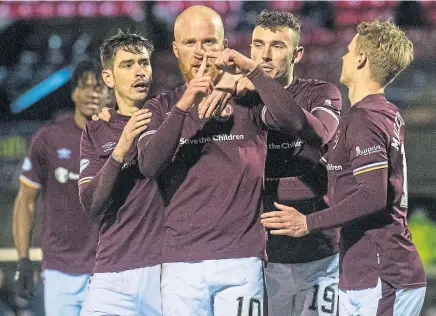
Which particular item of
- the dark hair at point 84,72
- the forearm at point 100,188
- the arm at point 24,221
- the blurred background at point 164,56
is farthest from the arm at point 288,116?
the blurred background at point 164,56

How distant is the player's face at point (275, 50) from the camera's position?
15.4ft

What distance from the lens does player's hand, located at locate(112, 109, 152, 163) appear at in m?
4.23

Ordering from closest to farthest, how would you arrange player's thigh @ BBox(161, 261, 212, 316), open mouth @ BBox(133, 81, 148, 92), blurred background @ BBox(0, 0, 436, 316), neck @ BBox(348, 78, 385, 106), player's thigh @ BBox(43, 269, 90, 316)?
player's thigh @ BBox(161, 261, 212, 316)
neck @ BBox(348, 78, 385, 106)
open mouth @ BBox(133, 81, 148, 92)
player's thigh @ BBox(43, 269, 90, 316)
blurred background @ BBox(0, 0, 436, 316)

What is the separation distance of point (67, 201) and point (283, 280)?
4.85ft

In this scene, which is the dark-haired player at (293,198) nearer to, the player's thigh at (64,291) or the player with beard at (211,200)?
the player with beard at (211,200)

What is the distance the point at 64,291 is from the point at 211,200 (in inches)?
77.6

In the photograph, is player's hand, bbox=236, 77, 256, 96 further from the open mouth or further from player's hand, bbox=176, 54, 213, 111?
the open mouth

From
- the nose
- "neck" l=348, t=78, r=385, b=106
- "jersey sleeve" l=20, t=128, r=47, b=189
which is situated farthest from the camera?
"jersey sleeve" l=20, t=128, r=47, b=189

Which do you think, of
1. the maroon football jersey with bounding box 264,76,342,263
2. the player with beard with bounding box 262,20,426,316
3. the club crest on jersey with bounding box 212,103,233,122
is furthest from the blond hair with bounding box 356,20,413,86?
the club crest on jersey with bounding box 212,103,233,122

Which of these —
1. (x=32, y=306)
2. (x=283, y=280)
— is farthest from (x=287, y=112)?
(x=32, y=306)

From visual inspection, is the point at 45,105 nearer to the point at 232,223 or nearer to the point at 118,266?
the point at 118,266

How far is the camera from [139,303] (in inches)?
184

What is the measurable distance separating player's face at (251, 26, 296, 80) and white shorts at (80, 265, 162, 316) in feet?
3.29

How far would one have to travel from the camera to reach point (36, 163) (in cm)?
587
